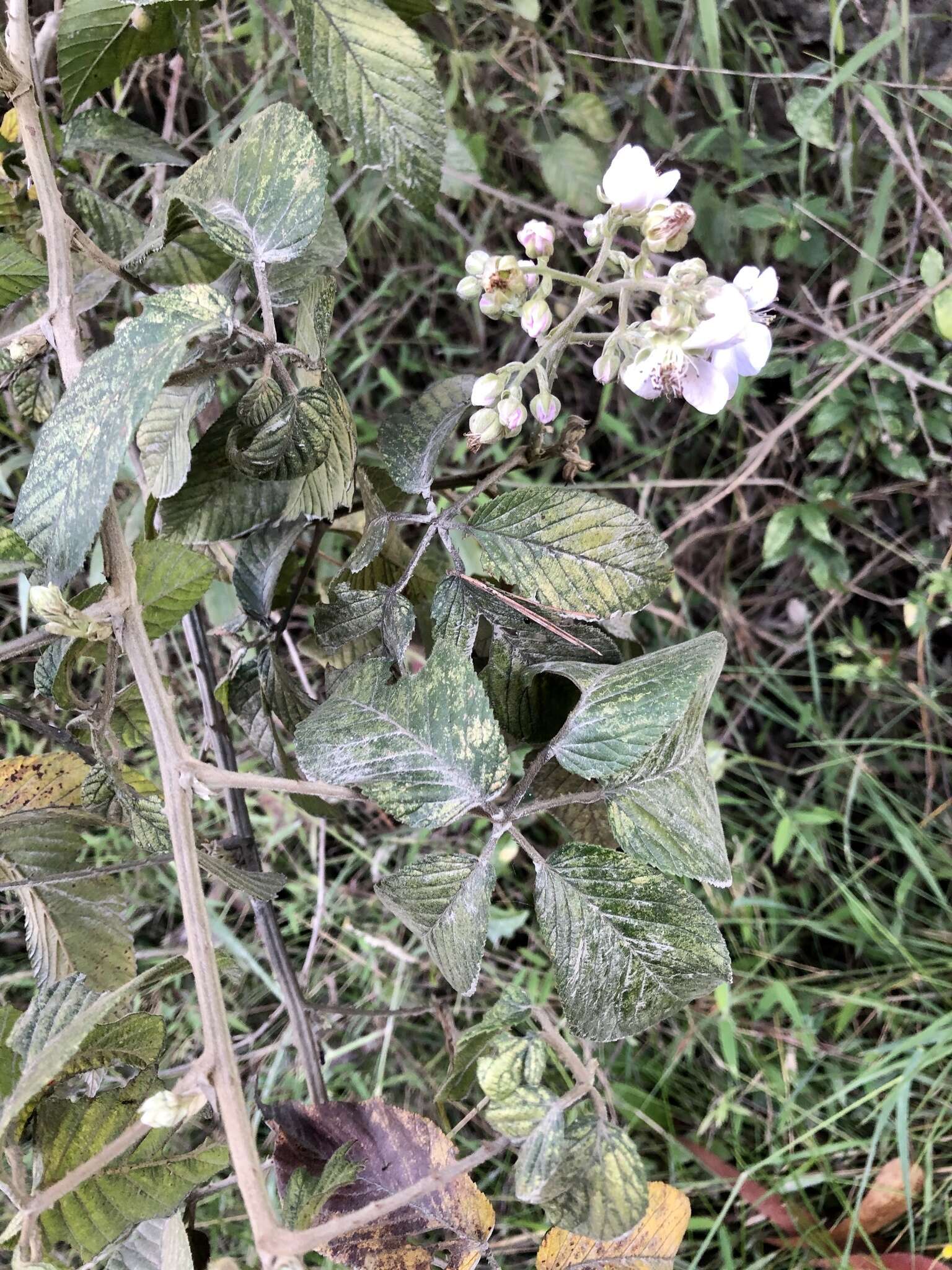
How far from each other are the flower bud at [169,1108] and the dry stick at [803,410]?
850mm

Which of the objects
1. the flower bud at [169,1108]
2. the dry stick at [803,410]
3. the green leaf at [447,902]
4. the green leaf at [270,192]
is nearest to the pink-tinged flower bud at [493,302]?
the green leaf at [270,192]

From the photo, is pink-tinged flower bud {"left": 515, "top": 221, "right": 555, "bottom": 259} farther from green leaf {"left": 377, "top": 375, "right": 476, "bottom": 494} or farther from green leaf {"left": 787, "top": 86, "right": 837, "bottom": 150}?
green leaf {"left": 787, "top": 86, "right": 837, "bottom": 150}

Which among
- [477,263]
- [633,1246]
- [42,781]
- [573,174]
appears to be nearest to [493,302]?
[477,263]

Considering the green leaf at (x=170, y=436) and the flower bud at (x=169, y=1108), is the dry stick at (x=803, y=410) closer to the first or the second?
the green leaf at (x=170, y=436)

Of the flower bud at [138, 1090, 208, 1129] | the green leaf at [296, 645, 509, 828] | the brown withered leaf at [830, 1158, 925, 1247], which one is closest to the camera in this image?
the flower bud at [138, 1090, 208, 1129]

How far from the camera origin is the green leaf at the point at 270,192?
494 millimetres

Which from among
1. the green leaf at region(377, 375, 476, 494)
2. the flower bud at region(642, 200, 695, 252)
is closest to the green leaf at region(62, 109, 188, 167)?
the green leaf at region(377, 375, 476, 494)

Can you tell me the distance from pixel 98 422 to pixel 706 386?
31cm

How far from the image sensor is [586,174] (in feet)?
3.58

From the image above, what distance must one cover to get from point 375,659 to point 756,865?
0.96 metres

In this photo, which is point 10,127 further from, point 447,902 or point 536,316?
point 447,902

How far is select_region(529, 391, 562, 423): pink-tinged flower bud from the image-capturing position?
52 centimetres

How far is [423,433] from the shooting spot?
1.93 ft

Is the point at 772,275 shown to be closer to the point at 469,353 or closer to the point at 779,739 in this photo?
the point at 469,353
